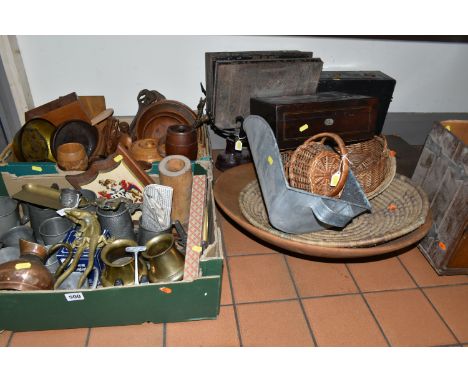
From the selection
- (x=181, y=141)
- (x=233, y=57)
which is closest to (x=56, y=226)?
(x=181, y=141)

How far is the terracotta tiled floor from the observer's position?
1787 millimetres

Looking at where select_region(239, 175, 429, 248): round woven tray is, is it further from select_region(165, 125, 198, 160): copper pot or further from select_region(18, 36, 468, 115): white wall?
select_region(18, 36, 468, 115): white wall

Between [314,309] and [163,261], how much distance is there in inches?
35.8

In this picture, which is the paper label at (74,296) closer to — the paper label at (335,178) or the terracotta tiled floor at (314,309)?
the terracotta tiled floor at (314,309)

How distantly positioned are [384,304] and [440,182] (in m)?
0.81

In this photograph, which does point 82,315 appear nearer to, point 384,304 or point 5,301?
point 5,301

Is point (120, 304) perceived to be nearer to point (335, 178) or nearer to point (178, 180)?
point (178, 180)

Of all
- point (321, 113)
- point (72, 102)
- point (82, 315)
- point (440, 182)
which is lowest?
point (82, 315)

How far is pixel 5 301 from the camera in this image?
1.54 metres

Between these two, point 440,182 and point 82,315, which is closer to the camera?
point 82,315

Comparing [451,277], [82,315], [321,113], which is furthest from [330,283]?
[82,315]

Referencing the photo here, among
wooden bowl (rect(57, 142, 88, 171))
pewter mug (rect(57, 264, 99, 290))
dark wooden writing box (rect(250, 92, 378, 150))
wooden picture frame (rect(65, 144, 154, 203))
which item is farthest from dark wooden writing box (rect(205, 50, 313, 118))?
pewter mug (rect(57, 264, 99, 290))

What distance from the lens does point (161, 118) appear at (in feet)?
9.05

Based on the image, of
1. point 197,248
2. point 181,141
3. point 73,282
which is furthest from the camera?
point 181,141
